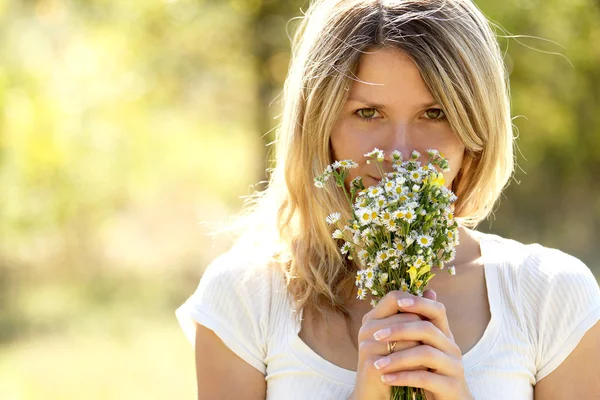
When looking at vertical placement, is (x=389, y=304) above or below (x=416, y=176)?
below

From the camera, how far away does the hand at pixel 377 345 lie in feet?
5.53

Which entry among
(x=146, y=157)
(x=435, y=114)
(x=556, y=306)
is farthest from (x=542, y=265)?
(x=146, y=157)

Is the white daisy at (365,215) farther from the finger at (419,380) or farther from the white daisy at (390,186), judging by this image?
the finger at (419,380)

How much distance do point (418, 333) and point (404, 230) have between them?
213mm

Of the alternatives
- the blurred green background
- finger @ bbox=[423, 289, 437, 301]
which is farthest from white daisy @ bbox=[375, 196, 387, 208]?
the blurred green background

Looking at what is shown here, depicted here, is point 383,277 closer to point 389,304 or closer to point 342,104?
point 389,304

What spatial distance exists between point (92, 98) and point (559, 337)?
29.4ft

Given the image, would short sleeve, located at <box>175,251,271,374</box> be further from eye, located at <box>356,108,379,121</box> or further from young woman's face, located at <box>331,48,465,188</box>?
eye, located at <box>356,108,379,121</box>

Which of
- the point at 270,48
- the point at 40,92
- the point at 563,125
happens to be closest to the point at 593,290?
the point at 270,48

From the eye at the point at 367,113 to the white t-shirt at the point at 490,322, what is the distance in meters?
0.50

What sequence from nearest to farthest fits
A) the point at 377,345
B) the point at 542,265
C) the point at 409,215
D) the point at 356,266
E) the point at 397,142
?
the point at 409,215 → the point at 377,345 → the point at 397,142 → the point at 542,265 → the point at 356,266

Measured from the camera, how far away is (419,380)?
170 centimetres

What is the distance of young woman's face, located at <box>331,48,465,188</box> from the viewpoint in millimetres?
1962

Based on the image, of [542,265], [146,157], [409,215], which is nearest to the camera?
[409,215]
